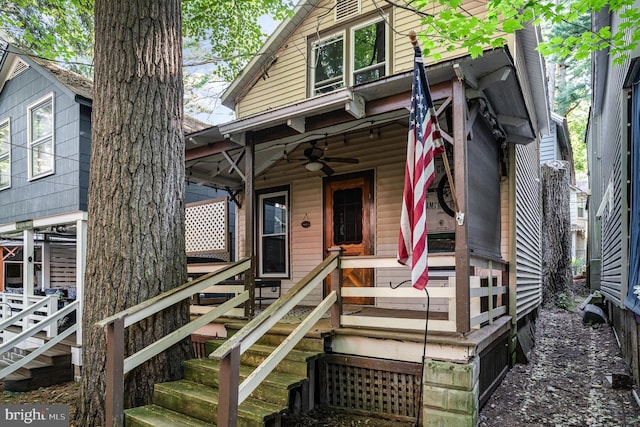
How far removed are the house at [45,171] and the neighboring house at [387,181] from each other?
1.56 m

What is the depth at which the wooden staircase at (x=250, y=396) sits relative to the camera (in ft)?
11.5

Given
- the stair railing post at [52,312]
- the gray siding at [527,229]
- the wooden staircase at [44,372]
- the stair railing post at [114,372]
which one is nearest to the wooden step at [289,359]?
the stair railing post at [114,372]

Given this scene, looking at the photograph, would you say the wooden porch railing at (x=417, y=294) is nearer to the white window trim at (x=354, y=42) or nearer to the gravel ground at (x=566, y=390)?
the gravel ground at (x=566, y=390)

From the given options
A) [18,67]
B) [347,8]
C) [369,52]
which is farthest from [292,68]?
[18,67]

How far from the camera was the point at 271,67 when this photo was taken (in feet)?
29.7

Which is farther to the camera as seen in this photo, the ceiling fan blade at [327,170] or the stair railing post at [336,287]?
the ceiling fan blade at [327,170]

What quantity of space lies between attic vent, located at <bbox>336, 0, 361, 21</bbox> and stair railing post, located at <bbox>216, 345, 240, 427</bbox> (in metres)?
7.15

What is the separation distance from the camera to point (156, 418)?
11.7ft

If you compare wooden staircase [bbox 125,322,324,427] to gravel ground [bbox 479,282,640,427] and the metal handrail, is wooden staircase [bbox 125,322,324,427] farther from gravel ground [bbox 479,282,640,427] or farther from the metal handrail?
the metal handrail

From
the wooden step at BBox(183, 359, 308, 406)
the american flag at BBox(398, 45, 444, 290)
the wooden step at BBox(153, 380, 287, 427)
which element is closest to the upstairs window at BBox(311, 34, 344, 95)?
the american flag at BBox(398, 45, 444, 290)

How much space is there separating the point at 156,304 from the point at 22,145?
27.7 ft

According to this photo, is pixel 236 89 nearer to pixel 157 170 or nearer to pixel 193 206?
pixel 193 206

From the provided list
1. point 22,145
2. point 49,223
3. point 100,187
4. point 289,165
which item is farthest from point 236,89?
point 100,187

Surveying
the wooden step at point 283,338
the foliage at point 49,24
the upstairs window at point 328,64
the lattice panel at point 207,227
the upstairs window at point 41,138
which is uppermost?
the foliage at point 49,24
